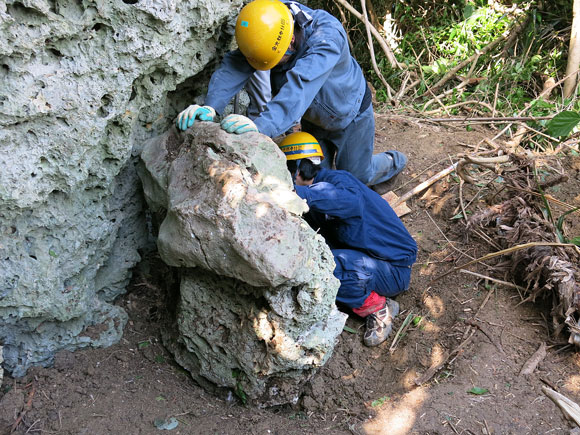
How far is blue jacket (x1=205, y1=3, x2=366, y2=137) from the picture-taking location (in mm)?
2838

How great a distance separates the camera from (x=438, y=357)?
294cm

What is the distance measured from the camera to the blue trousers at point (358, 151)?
388 centimetres

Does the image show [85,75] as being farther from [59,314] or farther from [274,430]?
[274,430]

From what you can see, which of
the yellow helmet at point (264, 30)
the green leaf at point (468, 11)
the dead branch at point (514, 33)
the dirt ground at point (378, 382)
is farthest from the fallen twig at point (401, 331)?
the green leaf at point (468, 11)

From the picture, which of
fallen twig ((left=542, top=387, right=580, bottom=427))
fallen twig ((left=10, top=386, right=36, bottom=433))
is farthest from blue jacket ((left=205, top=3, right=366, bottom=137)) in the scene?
fallen twig ((left=542, top=387, right=580, bottom=427))

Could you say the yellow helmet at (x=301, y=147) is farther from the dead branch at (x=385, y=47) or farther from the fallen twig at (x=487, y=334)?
the dead branch at (x=385, y=47)

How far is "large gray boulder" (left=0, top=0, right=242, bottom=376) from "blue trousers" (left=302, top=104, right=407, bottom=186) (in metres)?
1.23

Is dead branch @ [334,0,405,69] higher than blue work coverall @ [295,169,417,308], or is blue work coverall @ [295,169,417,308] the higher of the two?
dead branch @ [334,0,405,69]

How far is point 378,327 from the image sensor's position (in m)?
3.12

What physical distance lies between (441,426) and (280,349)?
2.76ft

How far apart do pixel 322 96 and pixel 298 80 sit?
0.62 meters

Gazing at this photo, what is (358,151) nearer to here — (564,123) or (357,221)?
(357,221)

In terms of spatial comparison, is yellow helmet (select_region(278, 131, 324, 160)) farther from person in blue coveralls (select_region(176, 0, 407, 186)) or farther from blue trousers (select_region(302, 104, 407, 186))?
blue trousers (select_region(302, 104, 407, 186))

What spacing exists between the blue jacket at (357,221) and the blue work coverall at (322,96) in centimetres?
45
